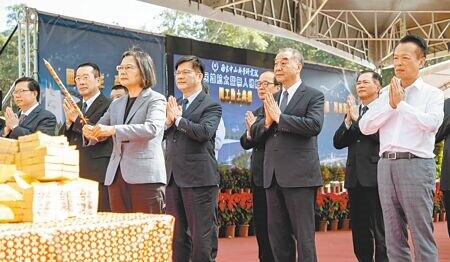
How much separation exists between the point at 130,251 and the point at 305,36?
7151 mm

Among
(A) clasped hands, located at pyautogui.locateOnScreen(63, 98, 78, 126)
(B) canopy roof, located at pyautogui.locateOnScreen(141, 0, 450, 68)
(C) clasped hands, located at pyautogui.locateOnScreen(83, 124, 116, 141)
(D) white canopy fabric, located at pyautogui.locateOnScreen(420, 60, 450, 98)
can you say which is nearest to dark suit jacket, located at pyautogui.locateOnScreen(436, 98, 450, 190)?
(A) clasped hands, located at pyautogui.locateOnScreen(63, 98, 78, 126)

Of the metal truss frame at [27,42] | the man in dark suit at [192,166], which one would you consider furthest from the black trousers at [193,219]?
the metal truss frame at [27,42]

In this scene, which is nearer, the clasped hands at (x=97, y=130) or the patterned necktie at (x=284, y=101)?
the clasped hands at (x=97, y=130)

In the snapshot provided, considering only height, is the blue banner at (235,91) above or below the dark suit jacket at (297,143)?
above

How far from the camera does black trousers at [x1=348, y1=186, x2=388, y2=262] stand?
3.92 meters

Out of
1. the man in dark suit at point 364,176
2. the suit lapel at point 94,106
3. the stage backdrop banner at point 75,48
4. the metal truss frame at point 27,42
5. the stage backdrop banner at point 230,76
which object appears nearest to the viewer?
the suit lapel at point 94,106

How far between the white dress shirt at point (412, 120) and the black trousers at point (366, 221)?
107cm

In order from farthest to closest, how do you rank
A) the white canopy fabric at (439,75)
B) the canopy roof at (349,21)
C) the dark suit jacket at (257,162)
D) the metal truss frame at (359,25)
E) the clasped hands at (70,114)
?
1. the white canopy fabric at (439,75)
2. the metal truss frame at (359,25)
3. the canopy roof at (349,21)
4. the dark suit jacket at (257,162)
5. the clasped hands at (70,114)

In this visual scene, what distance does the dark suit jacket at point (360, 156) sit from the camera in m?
3.87

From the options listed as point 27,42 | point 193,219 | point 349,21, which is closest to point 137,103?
point 193,219

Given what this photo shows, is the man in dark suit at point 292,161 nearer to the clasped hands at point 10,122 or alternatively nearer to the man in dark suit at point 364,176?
the man in dark suit at point 364,176

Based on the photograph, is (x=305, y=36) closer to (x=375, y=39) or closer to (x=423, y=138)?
(x=375, y=39)

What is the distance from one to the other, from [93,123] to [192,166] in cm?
57

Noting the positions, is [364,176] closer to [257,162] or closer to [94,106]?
[257,162]
